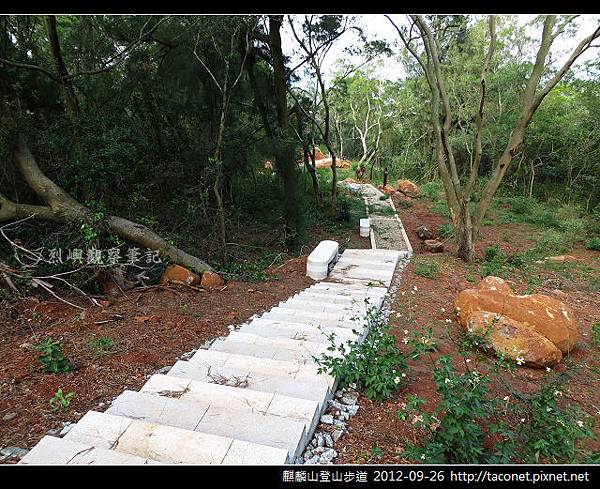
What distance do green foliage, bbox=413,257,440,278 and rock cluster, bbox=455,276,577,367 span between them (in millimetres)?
1741

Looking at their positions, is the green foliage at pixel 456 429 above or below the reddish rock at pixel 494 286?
above

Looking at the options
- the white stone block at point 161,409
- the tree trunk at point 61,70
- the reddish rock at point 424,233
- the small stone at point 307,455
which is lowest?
the reddish rock at point 424,233

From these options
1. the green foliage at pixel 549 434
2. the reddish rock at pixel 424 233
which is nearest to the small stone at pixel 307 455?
A: the green foliage at pixel 549 434

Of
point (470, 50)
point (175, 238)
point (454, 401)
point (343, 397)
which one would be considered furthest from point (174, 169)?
point (470, 50)

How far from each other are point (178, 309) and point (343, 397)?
252 centimetres

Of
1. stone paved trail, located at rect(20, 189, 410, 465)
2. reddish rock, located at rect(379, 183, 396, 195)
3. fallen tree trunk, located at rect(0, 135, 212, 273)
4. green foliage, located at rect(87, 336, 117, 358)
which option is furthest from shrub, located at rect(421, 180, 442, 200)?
green foliage, located at rect(87, 336, 117, 358)

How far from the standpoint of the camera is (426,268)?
6.30 meters

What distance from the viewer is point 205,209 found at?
6.83 m

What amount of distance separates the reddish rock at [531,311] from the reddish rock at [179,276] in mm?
3756

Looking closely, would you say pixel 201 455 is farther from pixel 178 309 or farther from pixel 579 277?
pixel 579 277

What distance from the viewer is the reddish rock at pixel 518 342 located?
128 inches

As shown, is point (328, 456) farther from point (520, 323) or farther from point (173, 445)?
point (520, 323)

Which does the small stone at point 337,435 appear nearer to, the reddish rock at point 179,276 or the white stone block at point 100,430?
the white stone block at point 100,430

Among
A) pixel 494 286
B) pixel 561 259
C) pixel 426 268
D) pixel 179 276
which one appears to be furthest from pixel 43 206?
pixel 561 259
